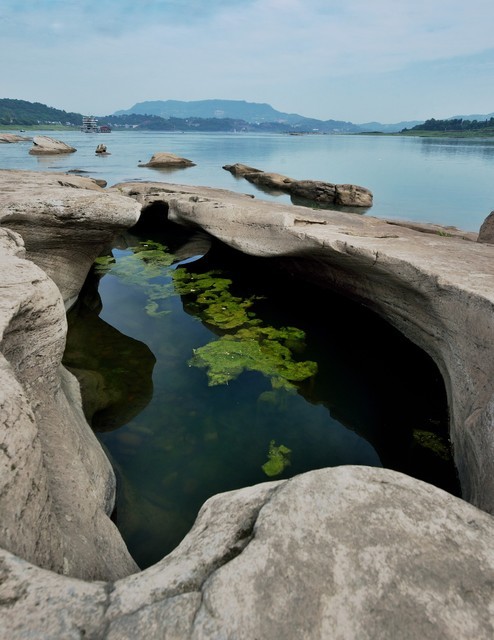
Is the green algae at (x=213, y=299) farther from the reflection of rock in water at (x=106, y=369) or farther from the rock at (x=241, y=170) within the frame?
the rock at (x=241, y=170)

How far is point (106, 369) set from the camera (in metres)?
6.20

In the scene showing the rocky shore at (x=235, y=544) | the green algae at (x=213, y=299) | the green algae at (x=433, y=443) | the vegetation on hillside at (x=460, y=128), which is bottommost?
the green algae at (x=433, y=443)

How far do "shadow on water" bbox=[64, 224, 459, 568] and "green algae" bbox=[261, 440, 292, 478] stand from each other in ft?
0.05

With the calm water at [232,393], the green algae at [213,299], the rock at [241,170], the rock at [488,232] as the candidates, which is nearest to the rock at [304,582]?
the calm water at [232,393]

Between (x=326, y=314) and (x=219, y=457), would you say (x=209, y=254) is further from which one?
(x=219, y=457)

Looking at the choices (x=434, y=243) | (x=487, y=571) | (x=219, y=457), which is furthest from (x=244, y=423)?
(x=434, y=243)

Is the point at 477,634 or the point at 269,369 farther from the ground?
the point at 477,634

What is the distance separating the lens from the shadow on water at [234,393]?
4324 mm

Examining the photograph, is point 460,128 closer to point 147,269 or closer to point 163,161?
point 163,161

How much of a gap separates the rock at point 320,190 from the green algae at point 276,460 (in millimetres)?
20226

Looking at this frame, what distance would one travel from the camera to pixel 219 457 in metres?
4.55

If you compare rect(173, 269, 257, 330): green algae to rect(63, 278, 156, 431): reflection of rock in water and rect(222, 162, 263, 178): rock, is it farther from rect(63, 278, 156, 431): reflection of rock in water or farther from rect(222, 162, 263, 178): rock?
rect(222, 162, 263, 178): rock

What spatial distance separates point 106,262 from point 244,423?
25.1 ft

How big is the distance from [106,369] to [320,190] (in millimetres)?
20994
